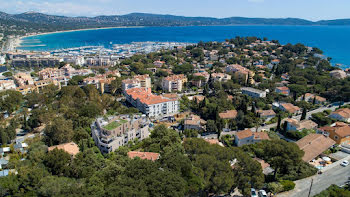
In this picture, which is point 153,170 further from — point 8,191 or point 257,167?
point 8,191

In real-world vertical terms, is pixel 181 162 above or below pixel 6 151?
above

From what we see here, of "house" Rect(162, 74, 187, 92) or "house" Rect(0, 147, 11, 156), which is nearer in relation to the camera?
"house" Rect(0, 147, 11, 156)

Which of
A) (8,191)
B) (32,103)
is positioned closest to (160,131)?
(8,191)

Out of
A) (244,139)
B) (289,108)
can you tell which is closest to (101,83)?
(244,139)

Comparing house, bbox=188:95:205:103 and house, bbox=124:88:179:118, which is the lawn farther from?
house, bbox=188:95:205:103

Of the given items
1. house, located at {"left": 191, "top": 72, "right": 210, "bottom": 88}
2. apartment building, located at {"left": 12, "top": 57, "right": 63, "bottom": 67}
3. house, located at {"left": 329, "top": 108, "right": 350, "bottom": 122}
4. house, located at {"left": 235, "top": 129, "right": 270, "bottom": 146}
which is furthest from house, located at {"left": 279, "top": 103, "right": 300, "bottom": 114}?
apartment building, located at {"left": 12, "top": 57, "right": 63, "bottom": 67}

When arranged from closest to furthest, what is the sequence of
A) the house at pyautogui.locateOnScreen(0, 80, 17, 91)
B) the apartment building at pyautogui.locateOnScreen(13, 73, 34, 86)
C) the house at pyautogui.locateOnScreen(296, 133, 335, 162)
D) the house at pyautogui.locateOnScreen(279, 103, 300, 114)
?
the house at pyautogui.locateOnScreen(296, 133, 335, 162) → the house at pyautogui.locateOnScreen(279, 103, 300, 114) → the house at pyautogui.locateOnScreen(0, 80, 17, 91) → the apartment building at pyautogui.locateOnScreen(13, 73, 34, 86)
